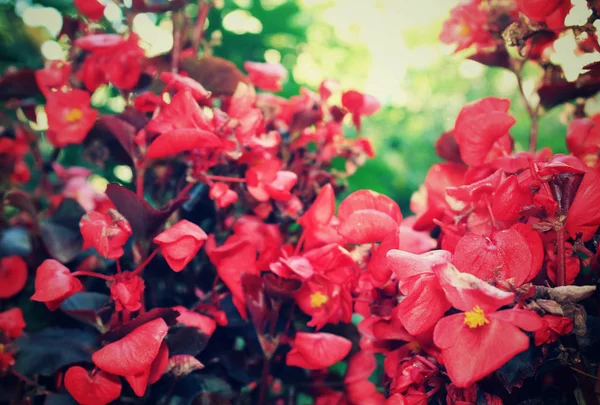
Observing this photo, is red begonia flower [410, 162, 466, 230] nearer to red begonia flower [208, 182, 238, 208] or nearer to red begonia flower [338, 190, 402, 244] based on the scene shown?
red begonia flower [338, 190, 402, 244]

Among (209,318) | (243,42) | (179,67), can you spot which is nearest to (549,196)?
(209,318)

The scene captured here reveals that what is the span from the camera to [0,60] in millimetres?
929

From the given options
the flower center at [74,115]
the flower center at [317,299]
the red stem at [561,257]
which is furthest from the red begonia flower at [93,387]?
the red stem at [561,257]

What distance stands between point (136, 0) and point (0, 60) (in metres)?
0.52

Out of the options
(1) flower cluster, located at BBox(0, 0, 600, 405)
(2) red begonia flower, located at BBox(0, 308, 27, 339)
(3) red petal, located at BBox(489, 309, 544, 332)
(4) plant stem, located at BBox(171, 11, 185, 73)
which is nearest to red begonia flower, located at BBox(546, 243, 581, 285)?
(1) flower cluster, located at BBox(0, 0, 600, 405)

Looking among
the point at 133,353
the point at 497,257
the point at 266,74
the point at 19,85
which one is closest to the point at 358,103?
the point at 266,74

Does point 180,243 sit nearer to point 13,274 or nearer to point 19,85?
point 13,274

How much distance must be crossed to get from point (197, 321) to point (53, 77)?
44 centimetres

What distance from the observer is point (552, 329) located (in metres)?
0.37

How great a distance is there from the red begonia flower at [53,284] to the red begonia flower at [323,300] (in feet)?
0.82

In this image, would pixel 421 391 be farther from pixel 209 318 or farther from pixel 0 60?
pixel 0 60

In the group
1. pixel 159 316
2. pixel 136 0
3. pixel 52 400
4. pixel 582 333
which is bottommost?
pixel 52 400

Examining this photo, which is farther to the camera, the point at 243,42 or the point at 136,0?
the point at 243,42

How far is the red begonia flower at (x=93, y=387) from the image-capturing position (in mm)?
449
